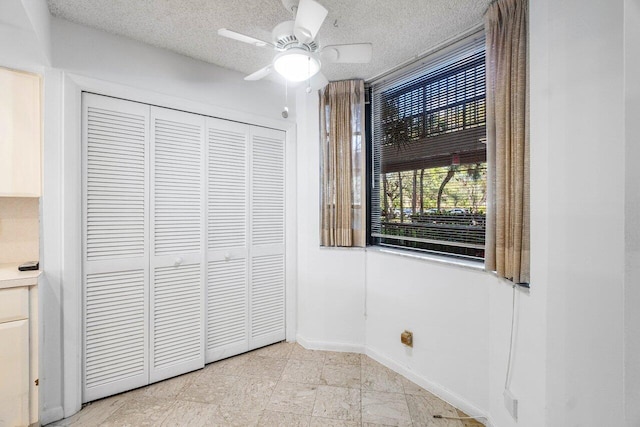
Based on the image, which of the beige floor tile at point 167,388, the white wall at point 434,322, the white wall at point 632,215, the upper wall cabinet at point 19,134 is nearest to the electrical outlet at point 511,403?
the white wall at point 434,322

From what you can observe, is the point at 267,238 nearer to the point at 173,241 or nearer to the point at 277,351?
the point at 173,241

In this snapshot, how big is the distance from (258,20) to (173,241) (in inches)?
65.8

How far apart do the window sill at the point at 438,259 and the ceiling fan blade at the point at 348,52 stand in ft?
4.60

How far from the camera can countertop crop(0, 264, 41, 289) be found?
1528 mm

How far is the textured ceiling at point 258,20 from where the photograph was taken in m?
1.64

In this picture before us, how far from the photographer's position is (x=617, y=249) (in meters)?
0.93

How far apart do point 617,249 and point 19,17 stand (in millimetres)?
2603

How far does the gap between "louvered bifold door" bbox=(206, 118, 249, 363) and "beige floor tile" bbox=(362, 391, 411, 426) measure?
1.19 metres

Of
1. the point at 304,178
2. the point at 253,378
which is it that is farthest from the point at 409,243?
the point at 253,378

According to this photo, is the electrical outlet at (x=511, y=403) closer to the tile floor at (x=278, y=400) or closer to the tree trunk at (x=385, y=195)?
the tile floor at (x=278, y=400)

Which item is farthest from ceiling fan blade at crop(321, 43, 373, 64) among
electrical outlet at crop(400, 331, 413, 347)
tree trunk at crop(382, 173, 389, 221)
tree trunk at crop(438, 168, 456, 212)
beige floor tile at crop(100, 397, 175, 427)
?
beige floor tile at crop(100, 397, 175, 427)

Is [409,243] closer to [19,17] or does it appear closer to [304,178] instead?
[304,178]

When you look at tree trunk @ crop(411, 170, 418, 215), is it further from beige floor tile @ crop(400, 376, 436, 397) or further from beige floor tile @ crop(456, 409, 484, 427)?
beige floor tile @ crop(456, 409, 484, 427)

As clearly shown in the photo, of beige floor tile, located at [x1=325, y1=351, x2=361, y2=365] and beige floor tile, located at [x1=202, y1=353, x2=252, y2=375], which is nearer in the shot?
beige floor tile, located at [x1=202, y1=353, x2=252, y2=375]
